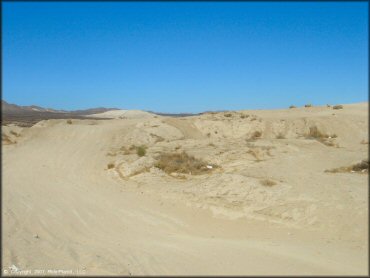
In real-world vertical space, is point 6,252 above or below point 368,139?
below

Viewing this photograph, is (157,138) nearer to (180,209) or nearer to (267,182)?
(180,209)

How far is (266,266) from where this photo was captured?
6312 millimetres

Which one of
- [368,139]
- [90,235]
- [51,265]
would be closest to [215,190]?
[90,235]

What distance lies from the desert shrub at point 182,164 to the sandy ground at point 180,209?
0.30 meters

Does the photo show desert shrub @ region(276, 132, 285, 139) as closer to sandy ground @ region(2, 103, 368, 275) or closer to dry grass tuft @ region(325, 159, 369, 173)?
sandy ground @ region(2, 103, 368, 275)

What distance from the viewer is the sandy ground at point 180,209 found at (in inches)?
265

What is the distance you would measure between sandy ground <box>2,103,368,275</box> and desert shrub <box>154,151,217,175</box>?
0.30m

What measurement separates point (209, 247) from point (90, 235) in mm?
2785

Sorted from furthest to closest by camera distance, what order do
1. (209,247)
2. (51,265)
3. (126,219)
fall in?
(126,219)
(209,247)
(51,265)

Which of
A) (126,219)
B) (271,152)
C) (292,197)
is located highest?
(271,152)

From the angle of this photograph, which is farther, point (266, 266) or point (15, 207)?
point (15, 207)

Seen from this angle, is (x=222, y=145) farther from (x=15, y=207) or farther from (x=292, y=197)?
(x=15, y=207)

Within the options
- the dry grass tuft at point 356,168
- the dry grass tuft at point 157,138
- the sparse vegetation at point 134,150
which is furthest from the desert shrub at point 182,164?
the dry grass tuft at point 356,168

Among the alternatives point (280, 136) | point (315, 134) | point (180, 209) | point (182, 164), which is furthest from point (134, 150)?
point (315, 134)
